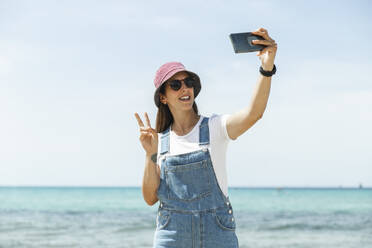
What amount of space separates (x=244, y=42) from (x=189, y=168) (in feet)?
2.55

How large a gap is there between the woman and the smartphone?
60 mm

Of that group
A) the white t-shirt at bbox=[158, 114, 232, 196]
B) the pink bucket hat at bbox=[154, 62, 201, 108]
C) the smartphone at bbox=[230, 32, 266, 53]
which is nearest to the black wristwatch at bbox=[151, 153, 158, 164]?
the white t-shirt at bbox=[158, 114, 232, 196]

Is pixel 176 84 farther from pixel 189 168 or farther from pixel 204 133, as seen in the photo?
pixel 189 168

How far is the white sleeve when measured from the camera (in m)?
2.64

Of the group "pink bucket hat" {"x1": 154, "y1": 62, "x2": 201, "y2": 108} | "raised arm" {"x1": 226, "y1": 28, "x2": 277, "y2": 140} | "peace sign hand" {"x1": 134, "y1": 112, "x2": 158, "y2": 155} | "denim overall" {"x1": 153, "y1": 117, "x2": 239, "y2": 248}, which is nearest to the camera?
"raised arm" {"x1": 226, "y1": 28, "x2": 277, "y2": 140}

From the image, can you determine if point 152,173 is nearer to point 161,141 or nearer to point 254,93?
point 161,141

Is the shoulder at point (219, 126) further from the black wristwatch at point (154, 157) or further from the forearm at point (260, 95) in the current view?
the black wristwatch at point (154, 157)

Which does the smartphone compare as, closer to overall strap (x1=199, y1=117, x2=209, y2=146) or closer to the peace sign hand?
overall strap (x1=199, y1=117, x2=209, y2=146)

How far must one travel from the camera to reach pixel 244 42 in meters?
2.33

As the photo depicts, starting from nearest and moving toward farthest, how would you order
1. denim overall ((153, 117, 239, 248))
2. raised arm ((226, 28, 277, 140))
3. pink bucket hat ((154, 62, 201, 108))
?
raised arm ((226, 28, 277, 140)), denim overall ((153, 117, 239, 248)), pink bucket hat ((154, 62, 201, 108))

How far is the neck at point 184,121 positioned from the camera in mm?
2848

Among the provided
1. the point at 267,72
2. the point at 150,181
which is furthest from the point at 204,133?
the point at 267,72

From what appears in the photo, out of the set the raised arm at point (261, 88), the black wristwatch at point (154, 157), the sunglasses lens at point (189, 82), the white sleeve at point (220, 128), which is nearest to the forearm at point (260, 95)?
the raised arm at point (261, 88)

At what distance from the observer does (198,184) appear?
2629mm
